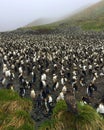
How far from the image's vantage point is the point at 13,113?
18.3m

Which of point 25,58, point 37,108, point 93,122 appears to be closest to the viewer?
point 93,122

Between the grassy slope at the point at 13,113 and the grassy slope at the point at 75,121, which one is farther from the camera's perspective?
the grassy slope at the point at 13,113

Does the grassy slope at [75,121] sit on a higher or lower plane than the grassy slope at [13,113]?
lower

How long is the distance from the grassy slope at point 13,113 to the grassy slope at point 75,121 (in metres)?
0.97

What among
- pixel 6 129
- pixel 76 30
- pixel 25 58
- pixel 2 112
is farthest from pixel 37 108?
pixel 76 30

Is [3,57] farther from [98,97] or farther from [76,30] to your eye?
[76,30]

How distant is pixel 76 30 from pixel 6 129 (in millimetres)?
83599

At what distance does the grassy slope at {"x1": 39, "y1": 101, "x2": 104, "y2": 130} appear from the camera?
1712cm

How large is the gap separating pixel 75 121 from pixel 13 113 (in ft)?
10.6

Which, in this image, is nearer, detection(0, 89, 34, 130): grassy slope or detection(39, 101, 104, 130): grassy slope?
detection(39, 101, 104, 130): grassy slope

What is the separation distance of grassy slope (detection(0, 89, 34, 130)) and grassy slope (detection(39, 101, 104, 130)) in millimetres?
969

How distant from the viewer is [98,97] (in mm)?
27594

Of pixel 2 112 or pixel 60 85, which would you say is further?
pixel 60 85

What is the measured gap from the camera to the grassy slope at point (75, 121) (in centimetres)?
1712
